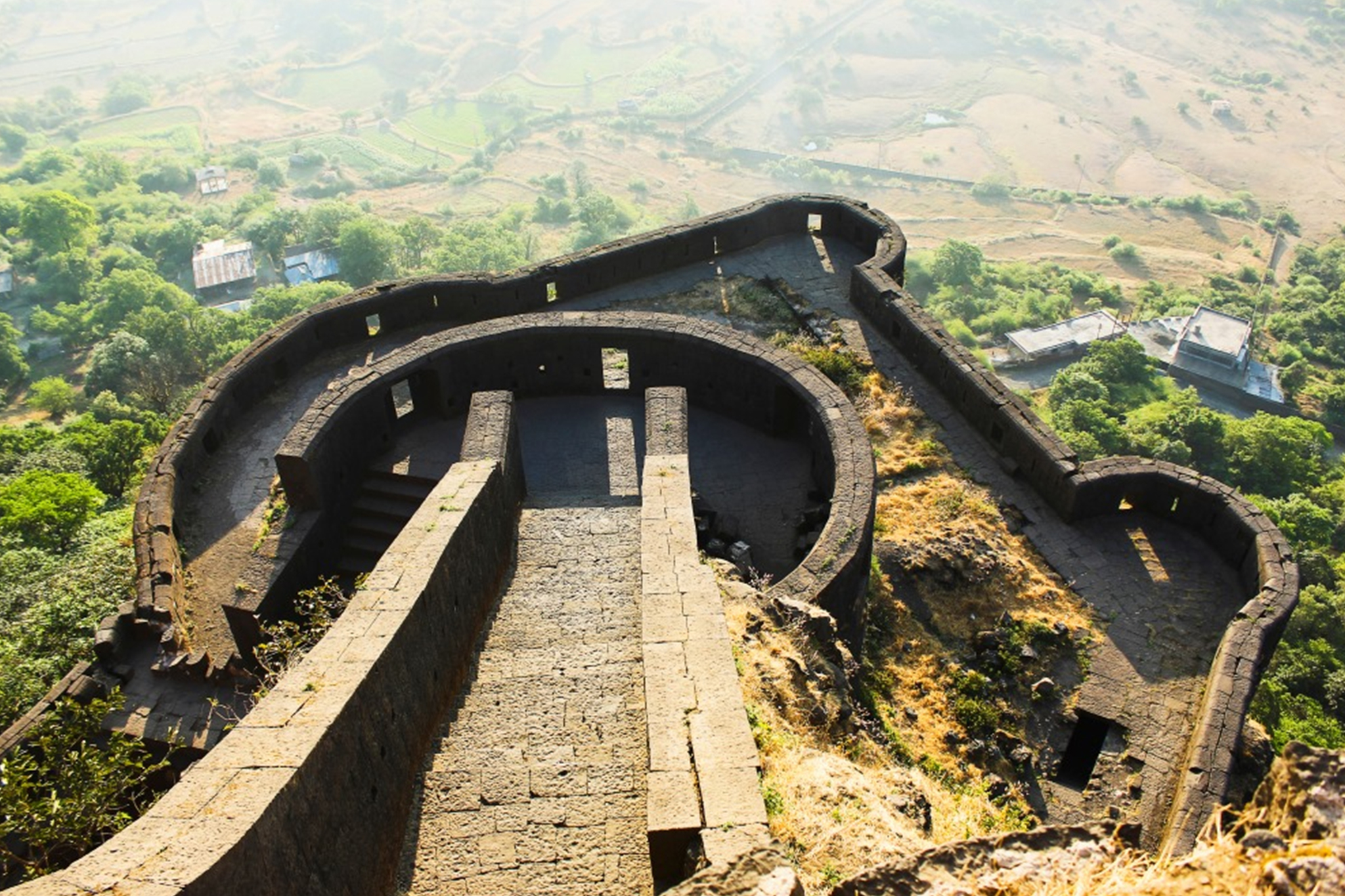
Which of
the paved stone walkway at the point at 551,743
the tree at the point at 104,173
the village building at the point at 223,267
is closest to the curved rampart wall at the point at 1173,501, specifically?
the paved stone walkway at the point at 551,743

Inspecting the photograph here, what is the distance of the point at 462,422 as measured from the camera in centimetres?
1391

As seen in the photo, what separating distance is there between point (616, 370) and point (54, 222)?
73271 mm

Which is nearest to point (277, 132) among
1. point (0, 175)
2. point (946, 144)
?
point (0, 175)

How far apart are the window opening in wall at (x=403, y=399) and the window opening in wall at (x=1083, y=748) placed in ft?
31.1

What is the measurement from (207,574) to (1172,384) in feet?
198

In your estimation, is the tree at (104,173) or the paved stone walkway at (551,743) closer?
the paved stone walkway at (551,743)

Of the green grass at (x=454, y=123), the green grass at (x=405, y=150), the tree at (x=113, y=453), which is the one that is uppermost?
the green grass at (x=454, y=123)

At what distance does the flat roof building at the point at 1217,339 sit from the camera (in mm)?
63688

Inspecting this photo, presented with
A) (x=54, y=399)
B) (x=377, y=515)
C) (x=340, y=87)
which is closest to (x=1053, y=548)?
(x=377, y=515)

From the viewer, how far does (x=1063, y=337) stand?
222ft

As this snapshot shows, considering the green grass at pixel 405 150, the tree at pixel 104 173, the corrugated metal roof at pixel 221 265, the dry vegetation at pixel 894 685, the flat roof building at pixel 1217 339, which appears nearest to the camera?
the dry vegetation at pixel 894 685

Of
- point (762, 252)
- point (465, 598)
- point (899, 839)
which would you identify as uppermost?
point (762, 252)

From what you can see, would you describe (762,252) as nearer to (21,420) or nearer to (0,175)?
(21,420)

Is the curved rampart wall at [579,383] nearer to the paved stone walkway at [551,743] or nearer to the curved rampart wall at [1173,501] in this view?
the curved rampart wall at [1173,501]
